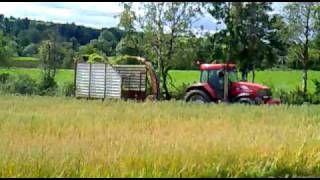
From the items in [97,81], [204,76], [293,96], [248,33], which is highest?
[248,33]

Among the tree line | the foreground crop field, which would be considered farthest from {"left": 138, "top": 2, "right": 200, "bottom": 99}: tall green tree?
the foreground crop field

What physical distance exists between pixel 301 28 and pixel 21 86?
55.4 ft

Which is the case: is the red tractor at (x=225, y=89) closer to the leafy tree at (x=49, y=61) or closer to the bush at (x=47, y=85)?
the bush at (x=47, y=85)

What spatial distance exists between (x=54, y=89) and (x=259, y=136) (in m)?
25.7

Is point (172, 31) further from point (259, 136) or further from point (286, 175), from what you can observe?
point (286, 175)

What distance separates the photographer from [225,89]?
24.8 metres

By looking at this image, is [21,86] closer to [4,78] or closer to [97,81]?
[4,78]

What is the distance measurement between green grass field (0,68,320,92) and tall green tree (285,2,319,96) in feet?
5.13

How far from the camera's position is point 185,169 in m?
7.34

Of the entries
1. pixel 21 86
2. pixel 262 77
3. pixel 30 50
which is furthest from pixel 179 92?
pixel 30 50

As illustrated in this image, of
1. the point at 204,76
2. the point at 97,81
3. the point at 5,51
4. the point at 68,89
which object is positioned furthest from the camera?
the point at 5,51

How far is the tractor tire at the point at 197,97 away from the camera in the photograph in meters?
25.0

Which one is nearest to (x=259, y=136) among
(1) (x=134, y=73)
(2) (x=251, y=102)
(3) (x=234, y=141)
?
(3) (x=234, y=141)

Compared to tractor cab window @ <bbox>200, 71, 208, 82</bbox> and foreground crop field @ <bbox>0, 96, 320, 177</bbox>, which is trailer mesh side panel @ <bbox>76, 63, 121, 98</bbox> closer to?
tractor cab window @ <bbox>200, 71, 208, 82</bbox>
